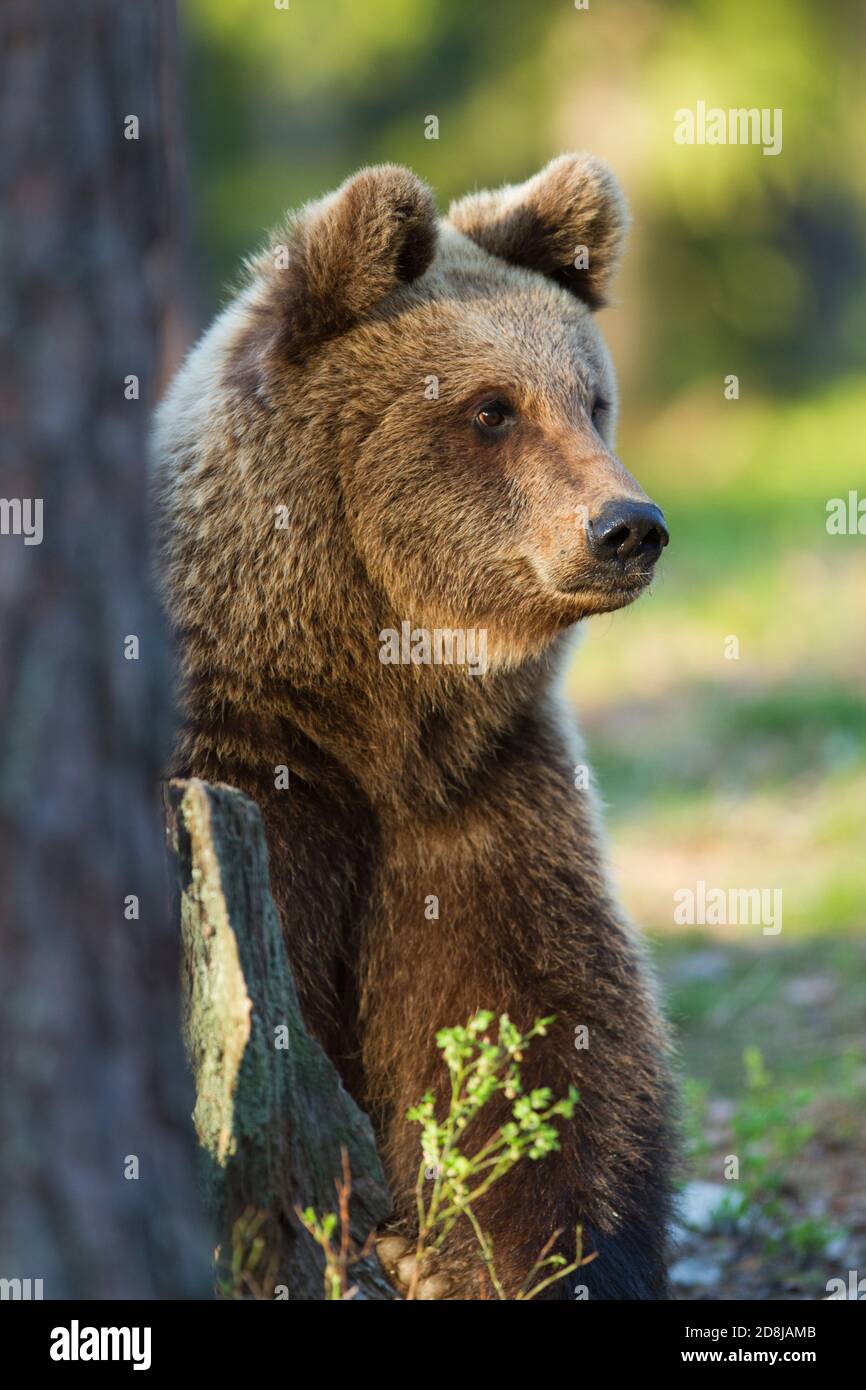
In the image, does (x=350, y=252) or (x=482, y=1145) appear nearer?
(x=482, y=1145)

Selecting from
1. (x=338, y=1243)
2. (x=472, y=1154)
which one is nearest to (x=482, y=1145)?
(x=472, y=1154)

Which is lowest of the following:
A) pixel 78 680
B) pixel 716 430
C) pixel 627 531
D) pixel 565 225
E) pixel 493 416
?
pixel 78 680

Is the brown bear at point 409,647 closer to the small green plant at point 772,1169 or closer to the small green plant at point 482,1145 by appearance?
the small green plant at point 482,1145

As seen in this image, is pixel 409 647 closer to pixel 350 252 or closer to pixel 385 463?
pixel 385 463

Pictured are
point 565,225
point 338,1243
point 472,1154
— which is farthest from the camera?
point 565,225

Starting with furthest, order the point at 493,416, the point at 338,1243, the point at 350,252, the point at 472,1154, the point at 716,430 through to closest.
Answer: the point at 716,430, the point at 493,416, the point at 350,252, the point at 472,1154, the point at 338,1243

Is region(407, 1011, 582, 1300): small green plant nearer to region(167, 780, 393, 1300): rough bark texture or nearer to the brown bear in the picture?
the brown bear

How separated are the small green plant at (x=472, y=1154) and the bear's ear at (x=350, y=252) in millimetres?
1845

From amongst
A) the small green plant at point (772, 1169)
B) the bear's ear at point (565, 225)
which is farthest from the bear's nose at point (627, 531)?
the small green plant at point (772, 1169)

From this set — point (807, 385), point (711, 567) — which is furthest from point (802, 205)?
point (711, 567)

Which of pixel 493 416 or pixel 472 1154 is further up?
pixel 493 416

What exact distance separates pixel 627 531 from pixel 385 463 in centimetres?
66

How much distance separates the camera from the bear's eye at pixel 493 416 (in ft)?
15.4

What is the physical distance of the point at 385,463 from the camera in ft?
15.0
